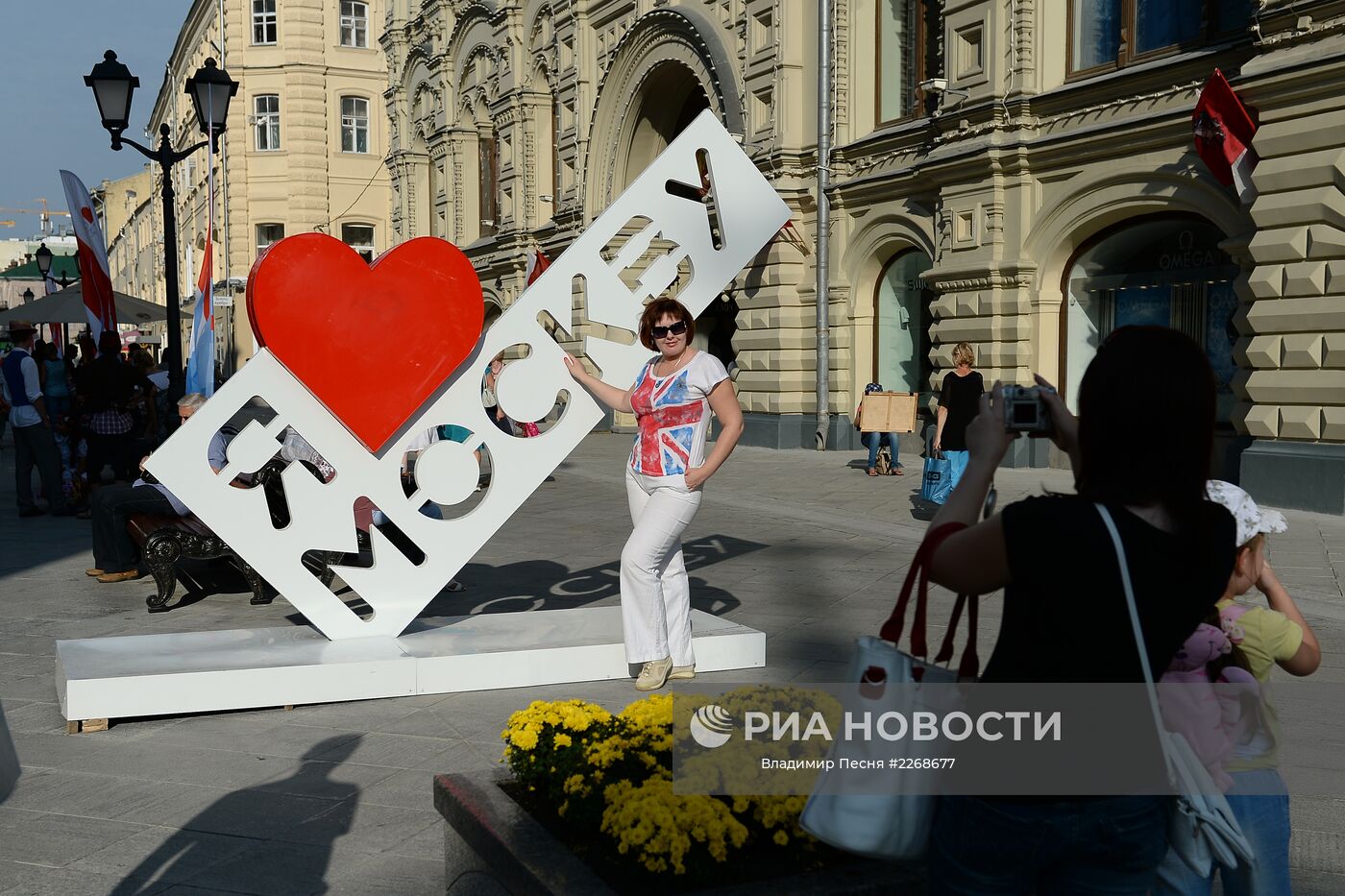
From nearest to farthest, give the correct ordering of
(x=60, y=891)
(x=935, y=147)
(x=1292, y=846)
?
(x=60, y=891) < (x=1292, y=846) < (x=935, y=147)

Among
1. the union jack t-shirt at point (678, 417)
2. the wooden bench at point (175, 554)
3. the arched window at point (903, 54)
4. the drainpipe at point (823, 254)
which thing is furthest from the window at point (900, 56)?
the union jack t-shirt at point (678, 417)

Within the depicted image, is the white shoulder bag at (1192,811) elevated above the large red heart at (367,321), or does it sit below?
below

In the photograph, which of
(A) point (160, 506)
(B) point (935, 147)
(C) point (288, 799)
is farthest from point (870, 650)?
(B) point (935, 147)

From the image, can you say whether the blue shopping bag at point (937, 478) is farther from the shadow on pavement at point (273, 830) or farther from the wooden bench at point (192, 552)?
the shadow on pavement at point (273, 830)

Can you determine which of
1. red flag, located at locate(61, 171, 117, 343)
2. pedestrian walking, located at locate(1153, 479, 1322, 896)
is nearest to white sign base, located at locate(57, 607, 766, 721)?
pedestrian walking, located at locate(1153, 479, 1322, 896)

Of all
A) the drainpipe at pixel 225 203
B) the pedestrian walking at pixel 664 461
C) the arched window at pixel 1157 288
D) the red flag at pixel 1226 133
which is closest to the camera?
the pedestrian walking at pixel 664 461

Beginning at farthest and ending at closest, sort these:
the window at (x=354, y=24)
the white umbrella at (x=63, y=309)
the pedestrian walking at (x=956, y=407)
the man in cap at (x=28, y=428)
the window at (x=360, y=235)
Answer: the window at (x=360, y=235) < the window at (x=354, y=24) < the white umbrella at (x=63, y=309) < the man in cap at (x=28, y=428) < the pedestrian walking at (x=956, y=407)

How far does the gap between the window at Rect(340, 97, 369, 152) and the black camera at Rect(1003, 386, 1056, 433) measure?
50426mm

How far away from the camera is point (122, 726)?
18.1ft

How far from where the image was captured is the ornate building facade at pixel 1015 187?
12.6m

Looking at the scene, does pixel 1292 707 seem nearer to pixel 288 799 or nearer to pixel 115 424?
pixel 288 799

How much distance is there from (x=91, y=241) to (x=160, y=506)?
4.87 metres

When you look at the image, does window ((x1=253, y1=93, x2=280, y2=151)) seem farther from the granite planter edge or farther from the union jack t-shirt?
the granite planter edge

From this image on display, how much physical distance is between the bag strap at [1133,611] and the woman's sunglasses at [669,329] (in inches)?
148
